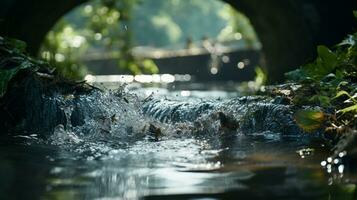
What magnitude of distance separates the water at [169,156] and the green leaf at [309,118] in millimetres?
141

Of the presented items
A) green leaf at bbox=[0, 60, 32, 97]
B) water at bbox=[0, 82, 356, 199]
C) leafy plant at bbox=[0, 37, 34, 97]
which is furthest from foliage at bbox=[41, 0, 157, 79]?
green leaf at bbox=[0, 60, 32, 97]

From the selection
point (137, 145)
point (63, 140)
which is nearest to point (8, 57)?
point (63, 140)

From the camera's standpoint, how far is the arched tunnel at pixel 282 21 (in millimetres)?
9234

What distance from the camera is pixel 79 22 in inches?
2117

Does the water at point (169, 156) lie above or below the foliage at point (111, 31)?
below

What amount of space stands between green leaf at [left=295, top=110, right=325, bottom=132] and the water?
14 cm

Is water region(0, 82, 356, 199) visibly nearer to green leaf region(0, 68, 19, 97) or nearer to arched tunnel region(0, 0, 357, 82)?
green leaf region(0, 68, 19, 97)

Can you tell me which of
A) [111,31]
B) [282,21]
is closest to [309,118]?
[282,21]

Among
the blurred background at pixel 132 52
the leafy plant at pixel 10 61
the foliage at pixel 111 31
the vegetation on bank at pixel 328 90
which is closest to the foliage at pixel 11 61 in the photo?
the leafy plant at pixel 10 61

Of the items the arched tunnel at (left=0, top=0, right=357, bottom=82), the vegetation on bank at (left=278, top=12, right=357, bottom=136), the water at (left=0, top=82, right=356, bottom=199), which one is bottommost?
the water at (left=0, top=82, right=356, bottom=199)

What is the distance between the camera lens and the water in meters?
3.21

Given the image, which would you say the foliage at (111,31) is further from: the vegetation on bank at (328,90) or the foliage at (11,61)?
the vegetation on bank at (328,90)

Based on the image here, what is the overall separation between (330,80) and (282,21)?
4.94m

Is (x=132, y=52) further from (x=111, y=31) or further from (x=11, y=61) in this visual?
(x=11, y=61)
